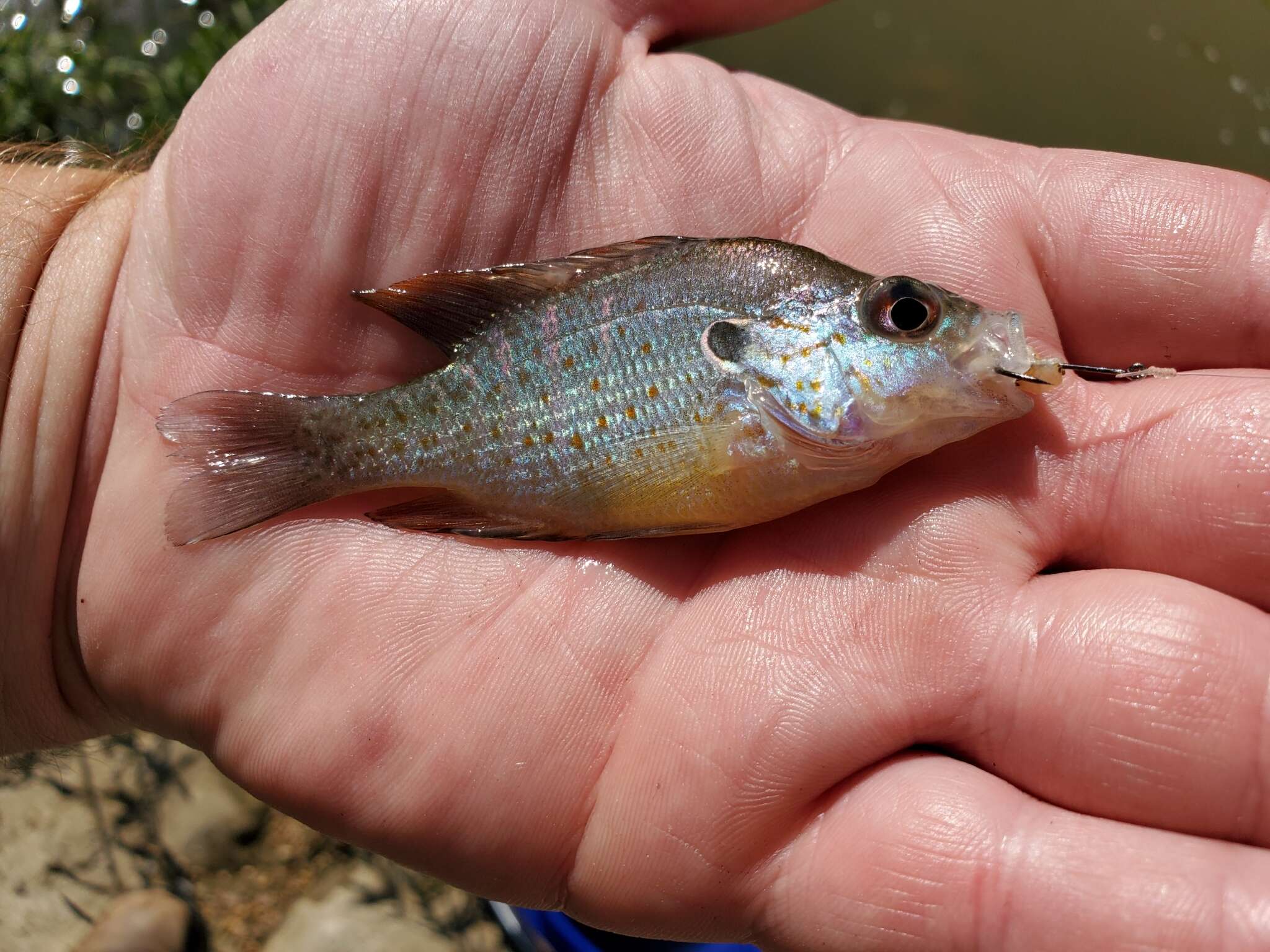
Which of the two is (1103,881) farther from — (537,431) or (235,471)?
(235,471)

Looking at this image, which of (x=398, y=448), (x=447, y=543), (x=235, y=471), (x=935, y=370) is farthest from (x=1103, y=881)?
(x=235, y=471)

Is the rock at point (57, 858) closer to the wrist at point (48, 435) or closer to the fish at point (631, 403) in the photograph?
the wrist at point (48, 435)

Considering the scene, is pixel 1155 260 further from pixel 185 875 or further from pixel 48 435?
pixel 185 875

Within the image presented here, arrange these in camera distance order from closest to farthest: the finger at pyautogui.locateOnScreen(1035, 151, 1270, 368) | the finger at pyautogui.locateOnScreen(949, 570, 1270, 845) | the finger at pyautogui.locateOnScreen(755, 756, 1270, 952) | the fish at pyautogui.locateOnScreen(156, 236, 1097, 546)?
the finger at pyautogui.locateOnScreen(755, 756, 1270, 952) < the finger at pyautogui.locateOnScreen(949, 570, 1270, 845) < the fish at pyautogui.locateOnScreen(156, 236, 1097, 546) < the finger at pyautogui.locateOnScreen(1035, 151, 1270, 368)

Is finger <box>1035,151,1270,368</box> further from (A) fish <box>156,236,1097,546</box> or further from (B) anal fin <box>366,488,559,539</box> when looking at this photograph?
(B) anal fin <box>366,488,559,539</box>

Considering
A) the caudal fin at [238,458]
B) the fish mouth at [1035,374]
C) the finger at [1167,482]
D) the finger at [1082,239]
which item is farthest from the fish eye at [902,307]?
the caudal fin at [238,458]

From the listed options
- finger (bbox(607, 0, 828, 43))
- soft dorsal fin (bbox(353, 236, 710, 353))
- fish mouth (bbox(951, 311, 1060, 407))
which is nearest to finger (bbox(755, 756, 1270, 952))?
fish mouth (bbox(951, 311, 1060, 407))

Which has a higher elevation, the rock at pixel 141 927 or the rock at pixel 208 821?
the rock at pixel 208 821
